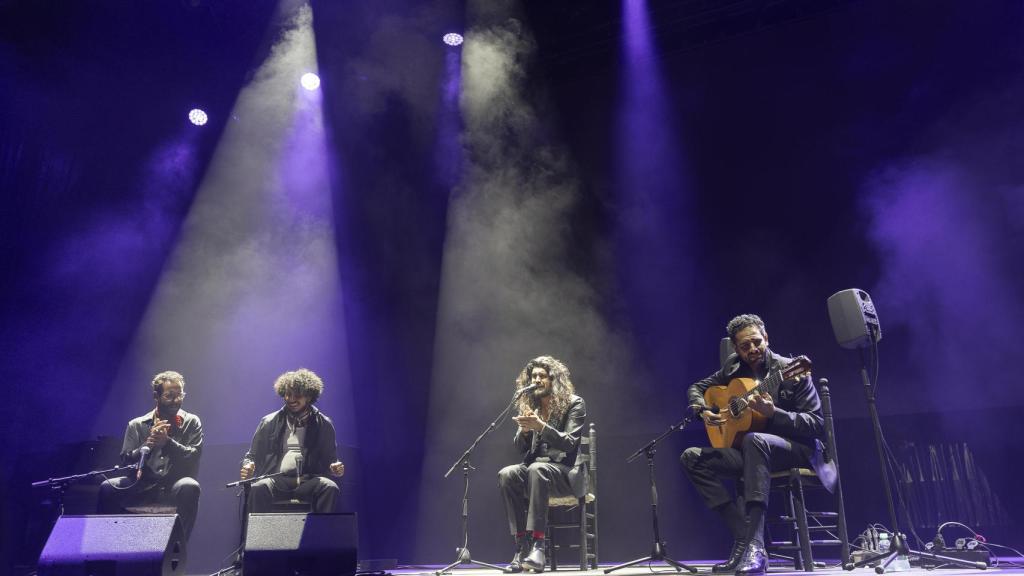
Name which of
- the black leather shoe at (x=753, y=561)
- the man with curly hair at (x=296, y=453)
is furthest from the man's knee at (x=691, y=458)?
the man with curly hair at (x=296, y=453)

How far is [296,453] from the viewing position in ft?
15.7

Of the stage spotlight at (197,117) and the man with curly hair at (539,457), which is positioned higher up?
the stage spotlight at (197,117)

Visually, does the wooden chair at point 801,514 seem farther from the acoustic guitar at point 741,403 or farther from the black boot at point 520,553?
the black boot at point 520,553

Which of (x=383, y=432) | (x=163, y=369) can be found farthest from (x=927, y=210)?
(x=163, y=369)

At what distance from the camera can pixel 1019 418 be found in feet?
17.4

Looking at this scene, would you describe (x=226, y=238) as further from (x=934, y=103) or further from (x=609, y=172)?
(x=934, y=103)

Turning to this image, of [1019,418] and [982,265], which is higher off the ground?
[982,265]

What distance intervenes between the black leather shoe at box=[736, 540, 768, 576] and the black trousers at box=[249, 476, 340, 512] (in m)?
2.61

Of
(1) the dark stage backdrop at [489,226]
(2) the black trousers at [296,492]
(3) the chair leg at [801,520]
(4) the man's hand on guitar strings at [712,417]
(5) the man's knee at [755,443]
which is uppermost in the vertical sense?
(1) the dark stage backdrop at [489,226]

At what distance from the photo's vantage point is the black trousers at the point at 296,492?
4586 millimetres

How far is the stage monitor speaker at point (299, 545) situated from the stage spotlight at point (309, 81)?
5.26 metres

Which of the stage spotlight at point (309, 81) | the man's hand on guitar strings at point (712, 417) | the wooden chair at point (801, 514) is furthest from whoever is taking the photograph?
the stage spotlight at point (309, 81)

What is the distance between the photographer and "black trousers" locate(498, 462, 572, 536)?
171 inches

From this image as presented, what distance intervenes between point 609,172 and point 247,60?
3935 mm
